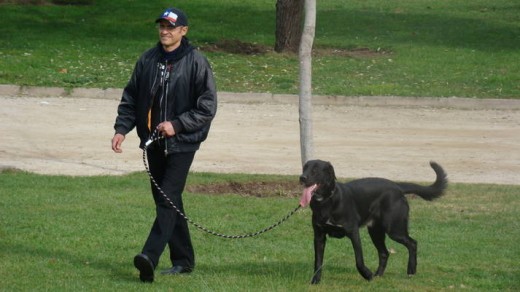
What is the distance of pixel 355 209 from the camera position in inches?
314

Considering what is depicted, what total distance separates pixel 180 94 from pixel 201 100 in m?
0.16

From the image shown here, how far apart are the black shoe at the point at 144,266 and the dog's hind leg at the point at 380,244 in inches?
65.0

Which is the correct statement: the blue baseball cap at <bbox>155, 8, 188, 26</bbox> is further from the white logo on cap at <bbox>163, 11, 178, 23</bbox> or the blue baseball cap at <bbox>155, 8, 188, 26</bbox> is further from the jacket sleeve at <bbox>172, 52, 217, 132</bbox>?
the jacket sleeve at <bbox>172, 52, 217, 132</bbox>

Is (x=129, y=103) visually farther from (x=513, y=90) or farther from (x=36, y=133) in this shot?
(x=513, y=90)

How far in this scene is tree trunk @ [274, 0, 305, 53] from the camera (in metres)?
24.5

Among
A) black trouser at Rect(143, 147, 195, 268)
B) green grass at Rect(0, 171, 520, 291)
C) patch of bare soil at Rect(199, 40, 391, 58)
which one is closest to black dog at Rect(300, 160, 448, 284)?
green grass at Rect(0, 171, 520, 291)

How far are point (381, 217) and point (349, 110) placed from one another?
11.5m

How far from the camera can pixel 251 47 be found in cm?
2538

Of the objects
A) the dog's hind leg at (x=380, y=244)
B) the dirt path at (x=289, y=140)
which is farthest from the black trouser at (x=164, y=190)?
the dirt path at (x=289, y=140)

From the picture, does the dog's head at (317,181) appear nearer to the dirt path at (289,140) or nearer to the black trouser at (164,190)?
the black trouser at (164,190)

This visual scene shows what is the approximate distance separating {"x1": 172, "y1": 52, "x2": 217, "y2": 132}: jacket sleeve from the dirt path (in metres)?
6.05

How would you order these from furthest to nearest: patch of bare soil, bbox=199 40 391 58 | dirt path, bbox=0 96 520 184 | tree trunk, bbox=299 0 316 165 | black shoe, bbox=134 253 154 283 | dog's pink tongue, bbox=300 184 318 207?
patch of bare soil, bbox=199 40 391 58
dirt path, bbox=0 96 520 184
tree trunk, bbox=299 0 316 165
black shoe, bbox=134 253 154 283
dog's pink tongue, bbox=300 184 318 207

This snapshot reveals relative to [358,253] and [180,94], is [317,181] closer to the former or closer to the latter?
[358,253]

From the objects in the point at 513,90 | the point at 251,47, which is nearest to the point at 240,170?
the point at 513,90
